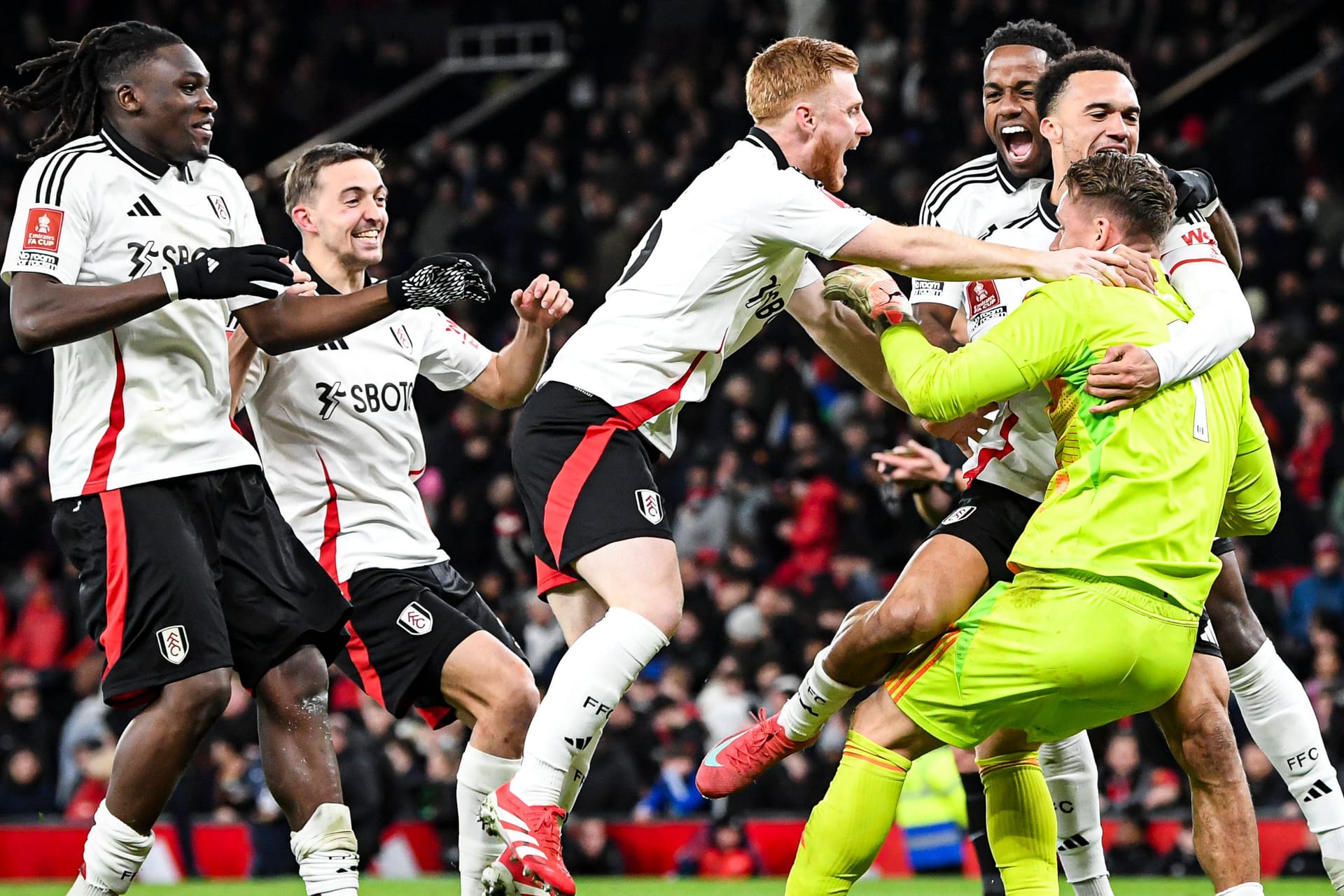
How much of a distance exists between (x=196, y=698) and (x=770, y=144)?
8.18ft

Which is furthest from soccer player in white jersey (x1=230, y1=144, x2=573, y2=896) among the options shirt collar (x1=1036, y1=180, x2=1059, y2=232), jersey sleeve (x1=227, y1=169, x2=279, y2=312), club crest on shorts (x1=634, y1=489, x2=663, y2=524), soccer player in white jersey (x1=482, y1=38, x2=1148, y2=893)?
shirt collar (x1=1036, y1=180, x2=1059, y2=232)

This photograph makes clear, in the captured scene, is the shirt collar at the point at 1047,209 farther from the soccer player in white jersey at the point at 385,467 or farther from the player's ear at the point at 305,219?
the player's ear at the point at 305,219

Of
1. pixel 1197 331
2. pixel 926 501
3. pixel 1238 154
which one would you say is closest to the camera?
pixel 1197 331

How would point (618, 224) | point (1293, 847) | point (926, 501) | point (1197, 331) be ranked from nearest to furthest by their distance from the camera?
point (1197, 331) < point (926, 501) < point (1293, 847) < point (618, 224)


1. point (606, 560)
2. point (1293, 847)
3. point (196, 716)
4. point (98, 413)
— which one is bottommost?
point (1293, 847)

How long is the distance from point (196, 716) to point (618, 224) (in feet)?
40.3

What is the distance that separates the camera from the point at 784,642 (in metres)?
12.3

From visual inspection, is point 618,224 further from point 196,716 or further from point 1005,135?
point 196,716

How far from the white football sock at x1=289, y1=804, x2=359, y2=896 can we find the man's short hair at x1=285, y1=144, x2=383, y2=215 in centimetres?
251

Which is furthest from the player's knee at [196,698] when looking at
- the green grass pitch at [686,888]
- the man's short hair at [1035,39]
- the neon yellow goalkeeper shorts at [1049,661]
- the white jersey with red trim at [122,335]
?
the green grass pitch at [686,888]

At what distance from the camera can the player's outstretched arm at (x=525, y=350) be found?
5.64 metres

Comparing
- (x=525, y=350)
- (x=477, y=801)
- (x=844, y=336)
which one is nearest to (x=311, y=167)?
(x=525, y=350)

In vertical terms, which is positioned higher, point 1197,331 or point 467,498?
point 1197,331

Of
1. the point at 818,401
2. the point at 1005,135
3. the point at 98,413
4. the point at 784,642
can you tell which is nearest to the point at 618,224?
the point at 818,401
